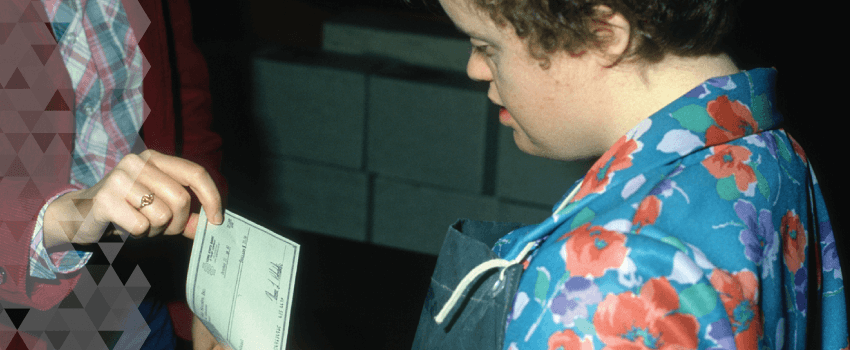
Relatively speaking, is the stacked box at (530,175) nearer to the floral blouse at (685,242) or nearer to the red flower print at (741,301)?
the floral blouse at (685,242)

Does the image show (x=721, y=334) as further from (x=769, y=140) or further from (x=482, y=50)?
(x=482, y=50)

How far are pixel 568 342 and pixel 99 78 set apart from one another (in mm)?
710

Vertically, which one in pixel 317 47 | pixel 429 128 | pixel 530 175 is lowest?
pixel 530 175

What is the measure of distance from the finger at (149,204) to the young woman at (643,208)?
0.29m

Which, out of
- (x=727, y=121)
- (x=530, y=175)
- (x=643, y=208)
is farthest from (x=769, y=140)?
(x=530, y=175)

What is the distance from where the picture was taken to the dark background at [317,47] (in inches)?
71.6

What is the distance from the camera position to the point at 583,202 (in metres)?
0.59

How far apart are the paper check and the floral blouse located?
0.21 meters

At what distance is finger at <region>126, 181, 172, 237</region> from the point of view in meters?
0.70

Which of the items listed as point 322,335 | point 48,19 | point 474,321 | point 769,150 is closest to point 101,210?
point 48,19

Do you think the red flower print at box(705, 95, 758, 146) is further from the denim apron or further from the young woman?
the denim apron

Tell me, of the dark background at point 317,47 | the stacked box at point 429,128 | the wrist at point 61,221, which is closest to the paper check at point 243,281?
the wrist at point 61,221

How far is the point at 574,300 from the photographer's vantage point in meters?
0.53

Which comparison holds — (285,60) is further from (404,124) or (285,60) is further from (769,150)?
(769,150)
